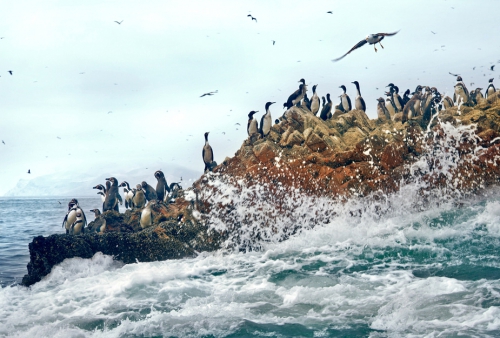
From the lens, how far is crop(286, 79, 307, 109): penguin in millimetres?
16953

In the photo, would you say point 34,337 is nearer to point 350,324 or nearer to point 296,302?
point 296,302

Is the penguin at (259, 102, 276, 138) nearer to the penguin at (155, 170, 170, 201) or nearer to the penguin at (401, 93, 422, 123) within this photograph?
the penguin at (401, 93, 422, 123)

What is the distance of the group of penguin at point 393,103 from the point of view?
1552cm

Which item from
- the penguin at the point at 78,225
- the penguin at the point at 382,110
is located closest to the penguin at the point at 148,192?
the penguin at the point at 78,225

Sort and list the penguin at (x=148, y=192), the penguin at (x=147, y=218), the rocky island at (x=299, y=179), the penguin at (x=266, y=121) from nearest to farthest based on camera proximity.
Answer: the rocky island at (x=299, y=179) < the penguin at (x=147, y=218) < the penguin at (x=266, y=121) < the penguin at (x=148, y=192)

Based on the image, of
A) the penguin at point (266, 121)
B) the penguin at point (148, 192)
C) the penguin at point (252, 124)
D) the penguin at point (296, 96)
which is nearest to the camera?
the penguin at point (252, 124)

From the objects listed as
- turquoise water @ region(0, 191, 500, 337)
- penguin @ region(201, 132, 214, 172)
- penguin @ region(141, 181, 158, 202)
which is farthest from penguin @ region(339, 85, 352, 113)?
penguin @ region(141, 181, 158, 202)

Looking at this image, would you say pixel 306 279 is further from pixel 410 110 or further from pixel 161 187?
pixel 161 187

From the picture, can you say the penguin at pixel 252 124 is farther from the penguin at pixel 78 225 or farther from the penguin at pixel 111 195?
the penguin at pixel 78 225

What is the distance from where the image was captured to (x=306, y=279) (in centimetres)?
947

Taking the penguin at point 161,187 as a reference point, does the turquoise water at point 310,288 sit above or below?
below

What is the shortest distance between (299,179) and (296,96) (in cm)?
520

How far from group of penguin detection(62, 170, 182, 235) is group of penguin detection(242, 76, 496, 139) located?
4272mm

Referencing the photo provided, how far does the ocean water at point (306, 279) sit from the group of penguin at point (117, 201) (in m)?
2.15
